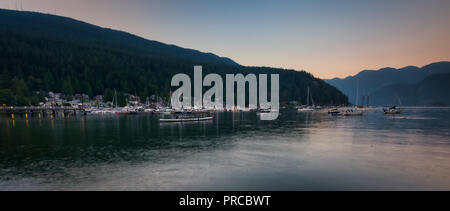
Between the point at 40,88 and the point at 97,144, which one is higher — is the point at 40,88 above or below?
above

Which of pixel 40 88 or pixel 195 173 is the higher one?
pixel 40 88

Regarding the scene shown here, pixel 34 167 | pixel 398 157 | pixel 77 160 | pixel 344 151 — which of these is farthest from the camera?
pixel 344 151

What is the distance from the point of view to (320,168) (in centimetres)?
2355

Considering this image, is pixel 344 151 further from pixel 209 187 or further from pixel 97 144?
pixel 97 144

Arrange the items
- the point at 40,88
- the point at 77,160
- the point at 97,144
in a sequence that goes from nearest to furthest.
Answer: the point at 77,160, the point at 97,144, the point at 40,88

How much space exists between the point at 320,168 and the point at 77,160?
83.1ft

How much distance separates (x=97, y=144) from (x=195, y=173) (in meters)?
22.6

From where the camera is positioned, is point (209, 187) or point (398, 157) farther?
point (398, 157)

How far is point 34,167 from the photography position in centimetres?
2325
